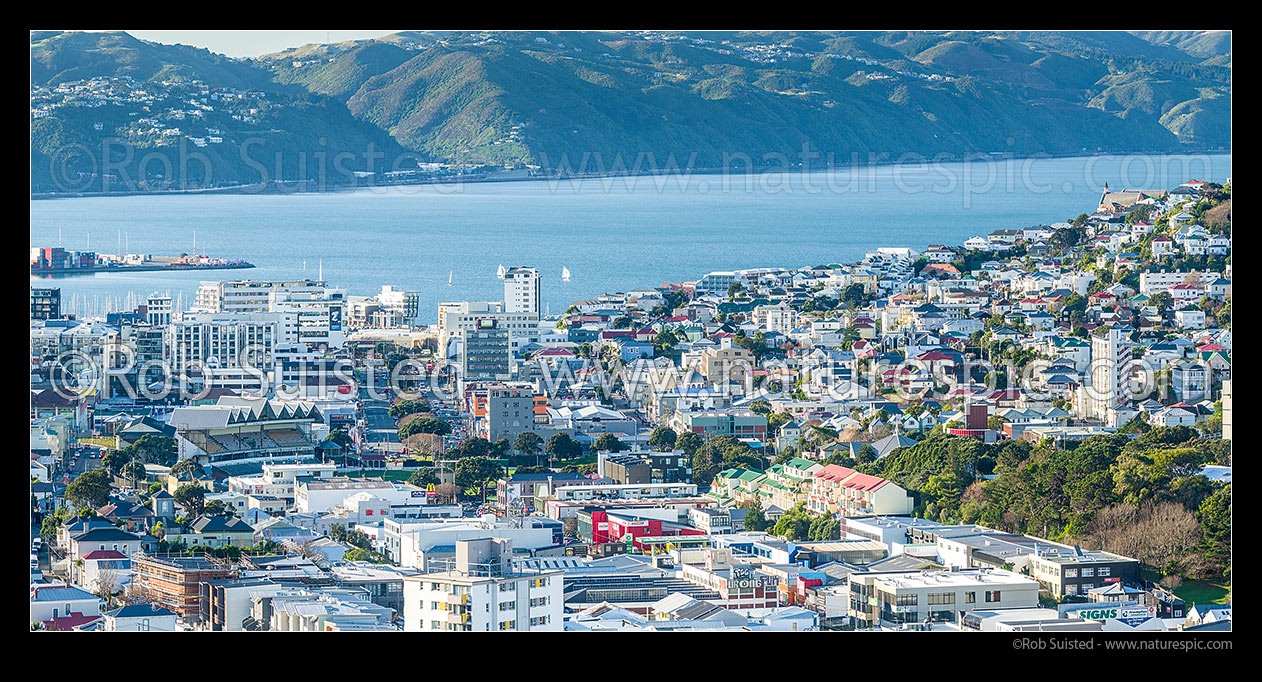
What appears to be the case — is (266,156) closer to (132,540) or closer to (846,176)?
(846,176)

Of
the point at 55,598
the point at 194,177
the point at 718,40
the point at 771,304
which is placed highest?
the point at 718,40

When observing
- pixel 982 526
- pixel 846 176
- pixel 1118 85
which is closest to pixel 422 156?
pixel 846 176

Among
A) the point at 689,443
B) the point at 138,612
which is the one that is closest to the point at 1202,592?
the point at 138,612

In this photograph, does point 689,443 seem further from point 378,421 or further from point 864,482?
point 378,421

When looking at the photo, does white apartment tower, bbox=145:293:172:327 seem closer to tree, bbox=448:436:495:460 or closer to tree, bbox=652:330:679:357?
tree, bbox=652:330:679:357

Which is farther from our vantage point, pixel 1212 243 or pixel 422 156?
pixel 422 156

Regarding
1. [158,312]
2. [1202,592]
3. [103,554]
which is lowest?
[1202,592]

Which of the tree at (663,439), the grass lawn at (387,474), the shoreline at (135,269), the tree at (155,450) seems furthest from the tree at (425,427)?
the shoreline at (135,269)

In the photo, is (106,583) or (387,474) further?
(387,474)
